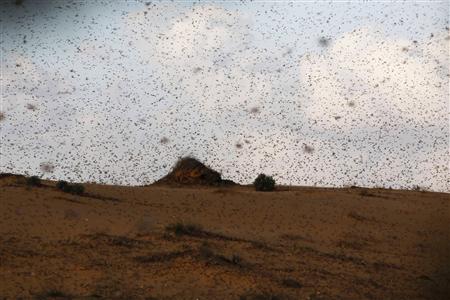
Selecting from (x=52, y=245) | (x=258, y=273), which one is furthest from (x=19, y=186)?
(x=258, y=273)

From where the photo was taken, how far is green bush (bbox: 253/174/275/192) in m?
24.8

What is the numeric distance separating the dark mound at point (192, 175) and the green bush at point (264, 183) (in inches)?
87.9

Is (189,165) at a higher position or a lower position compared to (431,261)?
higher

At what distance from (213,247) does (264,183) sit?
1027 cm

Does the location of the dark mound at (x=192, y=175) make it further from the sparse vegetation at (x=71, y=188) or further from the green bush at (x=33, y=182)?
the green bush at (x=33, y=182)

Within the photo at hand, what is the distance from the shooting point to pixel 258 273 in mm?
13484

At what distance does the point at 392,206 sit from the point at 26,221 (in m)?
12.7

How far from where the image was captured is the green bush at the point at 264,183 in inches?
978

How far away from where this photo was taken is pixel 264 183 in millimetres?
24906

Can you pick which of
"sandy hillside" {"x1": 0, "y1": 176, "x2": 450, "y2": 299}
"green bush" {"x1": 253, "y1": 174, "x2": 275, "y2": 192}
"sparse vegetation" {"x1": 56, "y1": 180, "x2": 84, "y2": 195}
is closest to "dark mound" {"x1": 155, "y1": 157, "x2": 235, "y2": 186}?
"green bush" {"x1": 253, "y1": 174, "x2": 275, "y2": 192}

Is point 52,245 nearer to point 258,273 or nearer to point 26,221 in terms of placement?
point 26,221

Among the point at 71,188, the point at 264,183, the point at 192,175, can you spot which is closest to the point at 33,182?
the point at 71,188

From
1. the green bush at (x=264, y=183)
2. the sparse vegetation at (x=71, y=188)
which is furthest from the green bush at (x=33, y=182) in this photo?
the green bush at (x=264, y=183)

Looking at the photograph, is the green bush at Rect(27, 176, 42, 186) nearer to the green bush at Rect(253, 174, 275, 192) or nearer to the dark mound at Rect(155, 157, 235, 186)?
the dark mound at Rect(155, 157, 235, 186)
